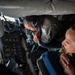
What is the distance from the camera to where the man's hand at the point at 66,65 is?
1099 millimetres

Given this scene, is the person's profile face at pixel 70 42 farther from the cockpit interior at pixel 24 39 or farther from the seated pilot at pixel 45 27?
the seated pilot at pixel 45 27

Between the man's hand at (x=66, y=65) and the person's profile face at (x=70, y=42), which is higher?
the person's profile face at (x=70, y=42)

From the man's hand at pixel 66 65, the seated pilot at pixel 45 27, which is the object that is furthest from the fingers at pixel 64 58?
the seated pilot at pixel 45 27

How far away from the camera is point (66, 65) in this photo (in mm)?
1130

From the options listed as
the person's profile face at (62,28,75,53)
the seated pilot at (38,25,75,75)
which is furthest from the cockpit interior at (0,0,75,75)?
the person's profile face at (62,28,75,53)

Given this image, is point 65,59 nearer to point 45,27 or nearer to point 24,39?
point 45,27

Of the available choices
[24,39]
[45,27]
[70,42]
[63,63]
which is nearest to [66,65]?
[63,63]

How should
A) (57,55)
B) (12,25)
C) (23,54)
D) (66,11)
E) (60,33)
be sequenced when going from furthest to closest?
(12,25) → (23,54) → (60,33) → (57,55) → (66,11)

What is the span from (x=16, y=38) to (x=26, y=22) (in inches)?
17.4

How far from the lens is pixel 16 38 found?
1775mm

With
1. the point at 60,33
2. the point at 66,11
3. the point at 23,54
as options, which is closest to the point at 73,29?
the point at 66,11

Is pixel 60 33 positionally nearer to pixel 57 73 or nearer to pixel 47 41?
pixel 47 41

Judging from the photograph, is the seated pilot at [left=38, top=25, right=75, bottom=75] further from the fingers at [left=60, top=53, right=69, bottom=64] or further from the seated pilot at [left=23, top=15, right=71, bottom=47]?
the seated pilot at [left=23, top=15, right=71, bottom=47]

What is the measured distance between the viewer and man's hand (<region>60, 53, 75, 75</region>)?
3.60 feet
